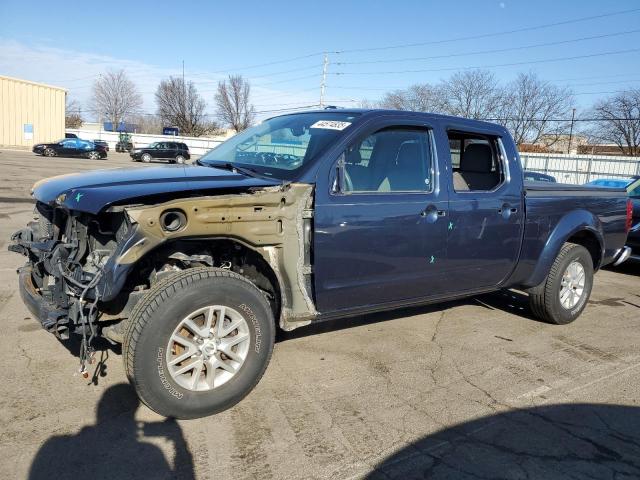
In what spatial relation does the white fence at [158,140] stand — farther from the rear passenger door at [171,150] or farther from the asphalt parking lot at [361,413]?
the asphalt parking lot at [361,413]

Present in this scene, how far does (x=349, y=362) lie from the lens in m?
4.24

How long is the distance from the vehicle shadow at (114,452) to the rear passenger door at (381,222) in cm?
134

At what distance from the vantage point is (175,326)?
3111 millimetres

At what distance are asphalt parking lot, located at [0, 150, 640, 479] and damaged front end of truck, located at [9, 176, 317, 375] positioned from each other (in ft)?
1.59

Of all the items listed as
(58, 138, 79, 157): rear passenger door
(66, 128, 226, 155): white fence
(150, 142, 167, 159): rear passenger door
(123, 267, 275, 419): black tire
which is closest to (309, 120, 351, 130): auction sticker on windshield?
(123, 267, 275, 419): black tire

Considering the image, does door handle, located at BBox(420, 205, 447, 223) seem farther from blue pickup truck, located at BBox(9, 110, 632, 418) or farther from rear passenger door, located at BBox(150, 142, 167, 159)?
rear passenger door, located at BBox(150, 142, 167, 159)

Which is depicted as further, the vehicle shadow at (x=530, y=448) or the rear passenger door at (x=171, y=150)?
the rear passenger door at (x=171, y=150)

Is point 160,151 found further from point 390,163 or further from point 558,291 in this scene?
point 390,163

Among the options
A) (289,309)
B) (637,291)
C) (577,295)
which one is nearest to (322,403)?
(289,309)

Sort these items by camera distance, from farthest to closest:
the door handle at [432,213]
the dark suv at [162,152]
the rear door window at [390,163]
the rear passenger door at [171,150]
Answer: the rear passenger door at [171,150], the dark suv at [162,152], the door handle at [432,213], the rear door window at [390,163]

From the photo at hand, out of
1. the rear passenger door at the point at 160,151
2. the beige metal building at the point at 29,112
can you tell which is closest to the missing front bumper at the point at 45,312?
the rear passenger door at the point at 160,151

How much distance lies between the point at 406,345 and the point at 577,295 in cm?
215

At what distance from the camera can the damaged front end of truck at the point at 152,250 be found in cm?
304

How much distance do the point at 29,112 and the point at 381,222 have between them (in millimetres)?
50722
